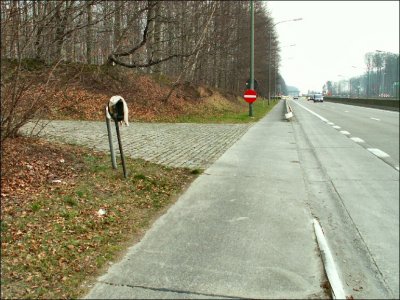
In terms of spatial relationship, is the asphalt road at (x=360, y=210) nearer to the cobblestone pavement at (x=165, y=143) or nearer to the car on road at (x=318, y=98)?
the cobblestone pavement at (x=165, y=143)

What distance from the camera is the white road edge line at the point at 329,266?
3.45 metres

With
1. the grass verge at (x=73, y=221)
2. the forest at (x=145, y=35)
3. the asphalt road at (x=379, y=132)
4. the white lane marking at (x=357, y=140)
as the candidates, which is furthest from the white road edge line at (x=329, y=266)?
the white lane marking at (x=357, y=140)

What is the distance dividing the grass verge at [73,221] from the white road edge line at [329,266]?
2111mm

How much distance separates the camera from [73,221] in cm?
516

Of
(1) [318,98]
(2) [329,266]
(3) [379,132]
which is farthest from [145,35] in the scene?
(1) [318,98]

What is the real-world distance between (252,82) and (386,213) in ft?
71.3

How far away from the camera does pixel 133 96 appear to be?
24297 millimetres

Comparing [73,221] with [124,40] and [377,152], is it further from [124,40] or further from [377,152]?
[124,40]

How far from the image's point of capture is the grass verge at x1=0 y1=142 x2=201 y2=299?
12.4ft

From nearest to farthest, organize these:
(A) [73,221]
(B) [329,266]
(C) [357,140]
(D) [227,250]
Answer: (B) [329,266] < (D) [227,250] < (A) [73,221] < (C) [357,140]

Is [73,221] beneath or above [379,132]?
beneath

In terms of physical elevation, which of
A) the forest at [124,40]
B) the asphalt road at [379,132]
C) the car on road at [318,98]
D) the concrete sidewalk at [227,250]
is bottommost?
the concrete sidewalk at [227,250]

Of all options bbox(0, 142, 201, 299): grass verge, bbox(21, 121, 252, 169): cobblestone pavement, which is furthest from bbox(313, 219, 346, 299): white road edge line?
bbox(21, 121, 252, 169): cobblestone pavement

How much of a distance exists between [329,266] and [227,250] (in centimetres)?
107
